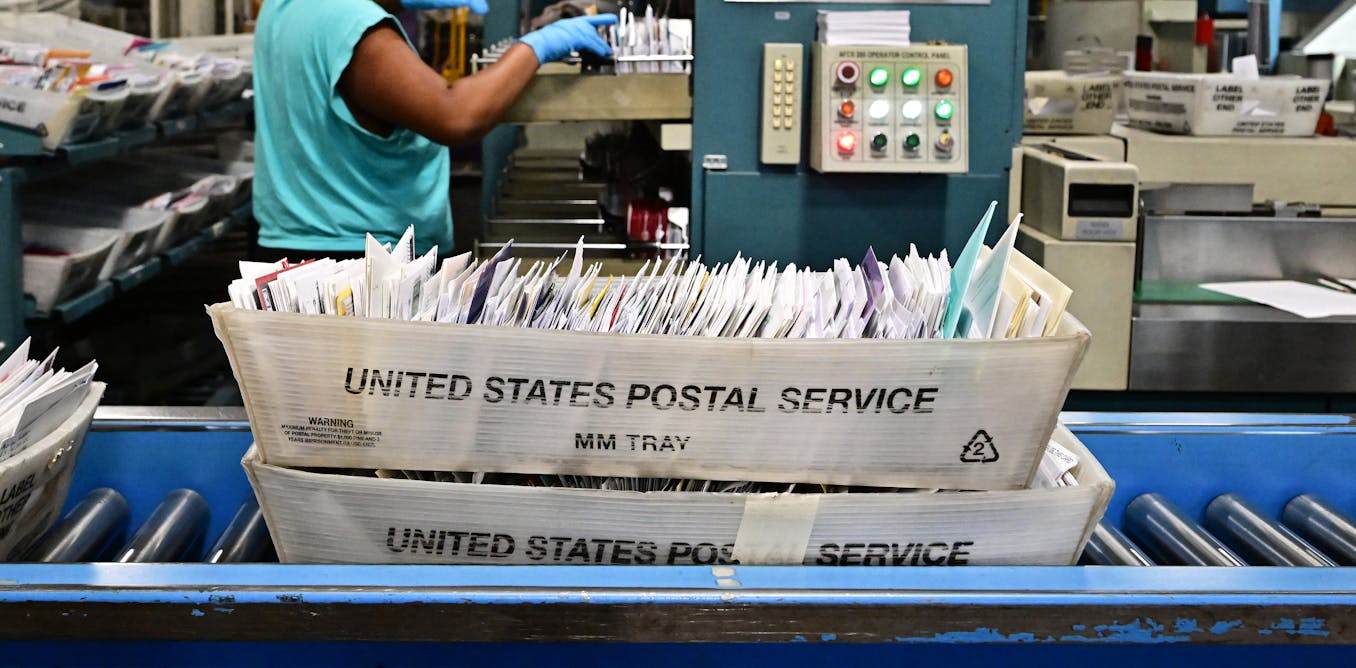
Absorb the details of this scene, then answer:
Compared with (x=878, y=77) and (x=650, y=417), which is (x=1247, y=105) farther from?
(x=650, y=417)

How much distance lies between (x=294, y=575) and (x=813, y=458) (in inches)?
18.1

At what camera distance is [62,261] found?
3.26 meters

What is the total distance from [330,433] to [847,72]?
1.73 metres

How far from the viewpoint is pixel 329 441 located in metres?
1.15

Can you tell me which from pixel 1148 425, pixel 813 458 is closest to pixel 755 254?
pixel 1148 425

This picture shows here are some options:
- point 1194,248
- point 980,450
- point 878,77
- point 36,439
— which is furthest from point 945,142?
point 36,439

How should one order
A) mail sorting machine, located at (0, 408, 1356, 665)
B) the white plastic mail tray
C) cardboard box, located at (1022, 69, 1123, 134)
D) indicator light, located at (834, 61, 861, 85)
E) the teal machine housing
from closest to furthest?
mail sorting machine, located at (0, 408, 1356, 665)
indicator light, located at (834, 61, 861, 85)
the teal machine housing
the white plastic mail tray
cardboard box, located at (1022, 69, 1123, 134)

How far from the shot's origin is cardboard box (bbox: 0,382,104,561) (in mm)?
1170

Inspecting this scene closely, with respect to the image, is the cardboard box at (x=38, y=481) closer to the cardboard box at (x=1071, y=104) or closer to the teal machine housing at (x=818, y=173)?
the teal machine housing at (x=818, y=173)

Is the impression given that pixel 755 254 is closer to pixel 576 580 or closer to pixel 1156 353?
pixel 1156 353

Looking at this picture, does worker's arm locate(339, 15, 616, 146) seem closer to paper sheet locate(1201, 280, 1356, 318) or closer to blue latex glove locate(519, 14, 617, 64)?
blue latex glove locate(519, 14, 617, 64)

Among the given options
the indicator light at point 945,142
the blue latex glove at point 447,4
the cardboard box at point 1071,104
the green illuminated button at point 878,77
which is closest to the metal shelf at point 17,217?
the blue latex glove at point 447,4

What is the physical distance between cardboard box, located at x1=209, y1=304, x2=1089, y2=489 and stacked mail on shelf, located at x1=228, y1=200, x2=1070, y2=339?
0.10 ft

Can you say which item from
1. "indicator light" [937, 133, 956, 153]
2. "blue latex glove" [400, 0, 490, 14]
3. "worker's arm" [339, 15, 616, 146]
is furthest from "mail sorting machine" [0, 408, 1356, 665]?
"blue latex glove" [400, 0, 490, 14]
